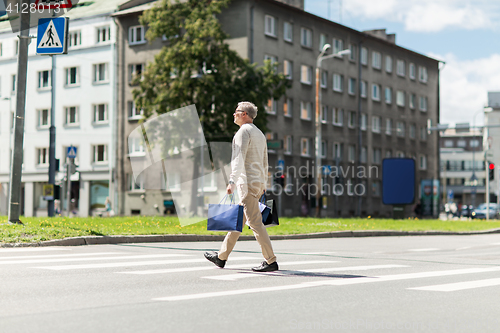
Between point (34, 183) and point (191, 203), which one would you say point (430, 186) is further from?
point (34, 183)

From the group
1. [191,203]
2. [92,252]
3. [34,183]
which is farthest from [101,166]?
[92,252]

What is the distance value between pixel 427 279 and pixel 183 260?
3.65 m

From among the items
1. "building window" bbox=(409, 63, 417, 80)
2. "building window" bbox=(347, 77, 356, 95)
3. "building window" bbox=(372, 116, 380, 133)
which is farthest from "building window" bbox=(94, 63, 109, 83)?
"building window" bbox=(409, 63, 417, 80)

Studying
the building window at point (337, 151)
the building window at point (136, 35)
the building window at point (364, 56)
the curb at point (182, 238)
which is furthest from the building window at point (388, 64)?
the curb at point (182, 238)

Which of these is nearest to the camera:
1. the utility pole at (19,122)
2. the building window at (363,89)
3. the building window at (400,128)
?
the utility pole at (19,122)

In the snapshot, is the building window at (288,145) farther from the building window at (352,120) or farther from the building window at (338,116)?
the building window at (352,120)

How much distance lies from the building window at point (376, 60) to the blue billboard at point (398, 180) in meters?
20.3

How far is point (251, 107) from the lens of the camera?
8.77m

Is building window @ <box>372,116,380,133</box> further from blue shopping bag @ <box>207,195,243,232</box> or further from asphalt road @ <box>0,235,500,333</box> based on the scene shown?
blue shopping bag @ <box>207,195,243,232</box>

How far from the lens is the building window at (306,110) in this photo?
165 ft

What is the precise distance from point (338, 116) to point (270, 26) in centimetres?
1062

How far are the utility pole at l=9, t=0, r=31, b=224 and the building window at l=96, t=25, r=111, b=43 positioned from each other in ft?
119

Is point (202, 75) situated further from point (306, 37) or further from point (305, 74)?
point (306, 37)

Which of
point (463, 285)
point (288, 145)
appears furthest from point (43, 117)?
point (463, 285)
